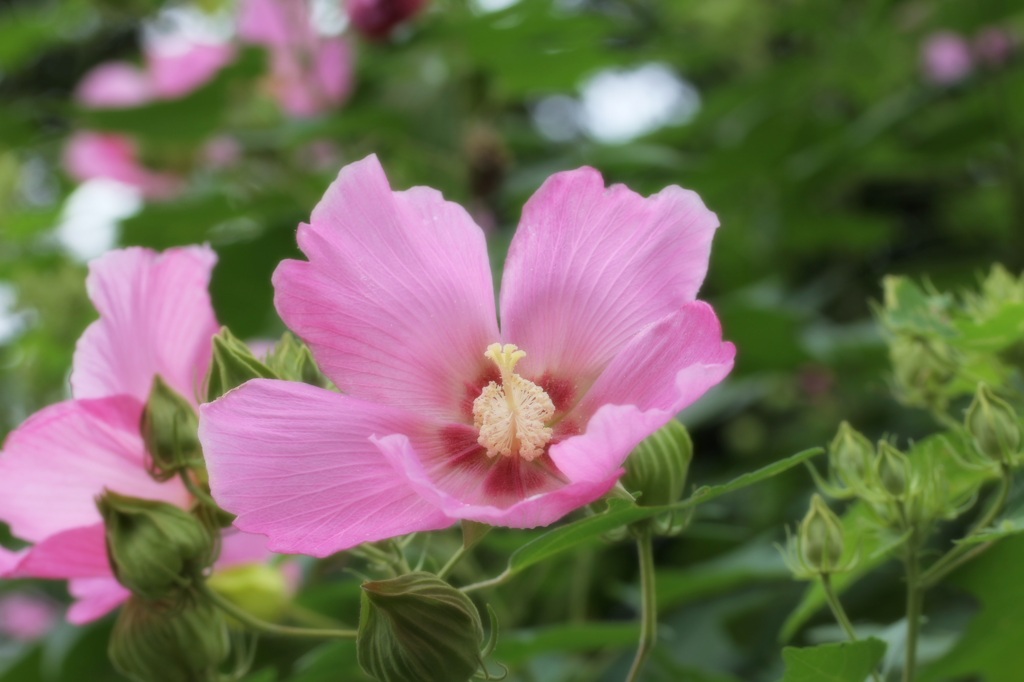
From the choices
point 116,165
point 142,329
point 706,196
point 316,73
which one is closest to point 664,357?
point 142,329

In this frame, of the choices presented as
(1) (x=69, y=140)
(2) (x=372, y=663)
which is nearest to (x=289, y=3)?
(1) (x=69, y=140)

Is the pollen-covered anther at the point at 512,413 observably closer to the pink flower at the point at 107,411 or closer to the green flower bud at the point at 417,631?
the green flower bud at the point at 417,631

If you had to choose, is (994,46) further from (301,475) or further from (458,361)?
(301,475)

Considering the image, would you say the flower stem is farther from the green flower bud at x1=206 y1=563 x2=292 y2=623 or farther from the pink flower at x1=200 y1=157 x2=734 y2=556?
the green flower bud at x1=206 y1=563 x2=292 y2=623

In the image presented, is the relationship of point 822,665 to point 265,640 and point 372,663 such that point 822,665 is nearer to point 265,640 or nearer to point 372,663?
point 372,663

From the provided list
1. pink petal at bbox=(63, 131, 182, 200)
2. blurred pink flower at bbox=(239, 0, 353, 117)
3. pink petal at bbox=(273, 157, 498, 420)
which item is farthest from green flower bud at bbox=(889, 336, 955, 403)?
pink petal at bbox=(63, 131, 182, 200)

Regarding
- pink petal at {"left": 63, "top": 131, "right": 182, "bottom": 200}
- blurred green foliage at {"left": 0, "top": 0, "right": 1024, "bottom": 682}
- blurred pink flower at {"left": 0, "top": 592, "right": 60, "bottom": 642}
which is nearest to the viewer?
blurred green foliage at {"left": 0, "top": 0, "right": 1024, "bottom": 682}
